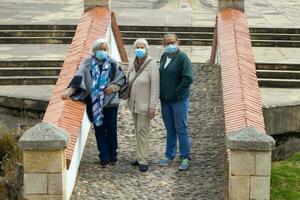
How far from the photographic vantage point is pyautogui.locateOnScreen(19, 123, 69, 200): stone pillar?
8.14 meters

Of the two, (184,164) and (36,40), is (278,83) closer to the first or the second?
(184,164)

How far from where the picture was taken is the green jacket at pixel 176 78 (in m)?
9.34

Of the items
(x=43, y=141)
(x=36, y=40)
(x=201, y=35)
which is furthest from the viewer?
(x=201, y=35)

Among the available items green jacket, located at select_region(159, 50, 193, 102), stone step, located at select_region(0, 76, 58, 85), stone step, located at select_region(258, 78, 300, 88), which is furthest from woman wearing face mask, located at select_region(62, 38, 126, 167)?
stone step, located at select_region(258, 78, 300, 88)

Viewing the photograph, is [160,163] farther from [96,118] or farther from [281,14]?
[281,14]

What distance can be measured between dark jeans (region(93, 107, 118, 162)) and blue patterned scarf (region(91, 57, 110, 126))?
0.13 meters

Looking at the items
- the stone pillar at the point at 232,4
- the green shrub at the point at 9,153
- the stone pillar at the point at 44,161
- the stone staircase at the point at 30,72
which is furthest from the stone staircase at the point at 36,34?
the stone pillar at the point at 44,161

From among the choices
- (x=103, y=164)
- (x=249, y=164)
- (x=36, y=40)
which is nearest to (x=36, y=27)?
(x=36, y=40)

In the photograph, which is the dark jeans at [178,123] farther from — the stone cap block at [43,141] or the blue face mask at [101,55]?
the stone cap block at [43,141]

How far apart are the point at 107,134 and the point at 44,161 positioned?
4.99 feet

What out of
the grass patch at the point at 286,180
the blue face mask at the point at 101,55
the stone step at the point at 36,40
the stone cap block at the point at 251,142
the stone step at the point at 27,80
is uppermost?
the blue face mask at the point at 101,55

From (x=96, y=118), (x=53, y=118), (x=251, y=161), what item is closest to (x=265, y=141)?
(x=251, y=161)

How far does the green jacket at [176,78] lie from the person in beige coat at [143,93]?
4.9 inches

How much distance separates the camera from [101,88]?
9312 mm
